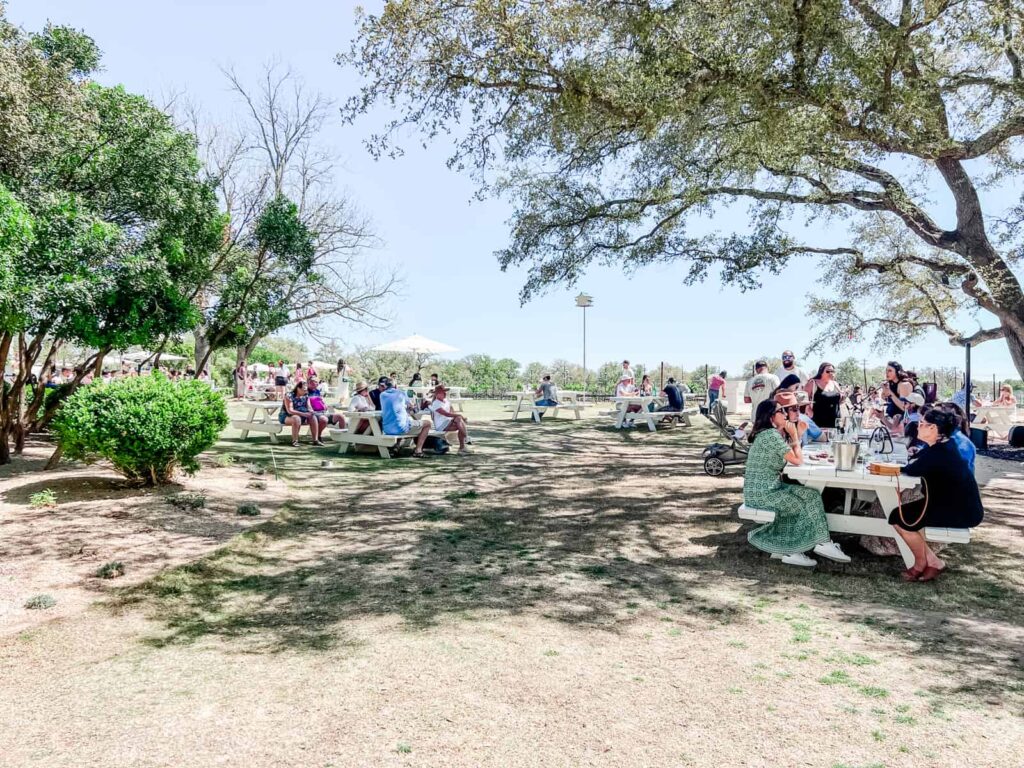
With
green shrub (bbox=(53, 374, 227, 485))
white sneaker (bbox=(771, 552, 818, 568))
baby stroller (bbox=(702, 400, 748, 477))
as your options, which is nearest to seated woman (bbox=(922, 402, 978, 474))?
white sneaker (bbox=(771, 552, 818, 568))

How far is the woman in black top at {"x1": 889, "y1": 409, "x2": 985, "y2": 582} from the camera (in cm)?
441

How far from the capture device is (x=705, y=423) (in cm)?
1650

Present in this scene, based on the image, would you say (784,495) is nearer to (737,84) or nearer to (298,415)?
(737,84)

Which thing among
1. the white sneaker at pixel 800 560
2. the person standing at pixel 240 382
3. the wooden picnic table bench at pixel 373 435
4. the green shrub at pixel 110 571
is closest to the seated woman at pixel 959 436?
the white sneaker at pixel 800 560

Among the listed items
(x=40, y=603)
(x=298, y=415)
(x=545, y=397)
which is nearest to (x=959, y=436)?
(x=40, y=603)

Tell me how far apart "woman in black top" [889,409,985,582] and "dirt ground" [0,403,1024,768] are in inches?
18.8

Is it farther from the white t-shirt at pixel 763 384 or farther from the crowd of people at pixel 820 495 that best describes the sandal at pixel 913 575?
the white t-shirt at pixel 763 384

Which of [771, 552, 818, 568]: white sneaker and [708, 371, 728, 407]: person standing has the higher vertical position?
[708, 371, 728, 407]: person standing

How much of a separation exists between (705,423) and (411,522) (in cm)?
1165

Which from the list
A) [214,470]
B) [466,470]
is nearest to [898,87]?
[466,470]

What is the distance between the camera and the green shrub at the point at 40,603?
409 cm

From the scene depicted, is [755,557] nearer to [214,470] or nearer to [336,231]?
[214,470]

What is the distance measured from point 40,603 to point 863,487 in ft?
18.2

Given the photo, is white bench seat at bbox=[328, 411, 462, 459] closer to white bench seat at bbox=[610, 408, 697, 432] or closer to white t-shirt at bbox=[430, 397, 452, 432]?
white t-shirt at bbox=[430, 397, 452, 432]
